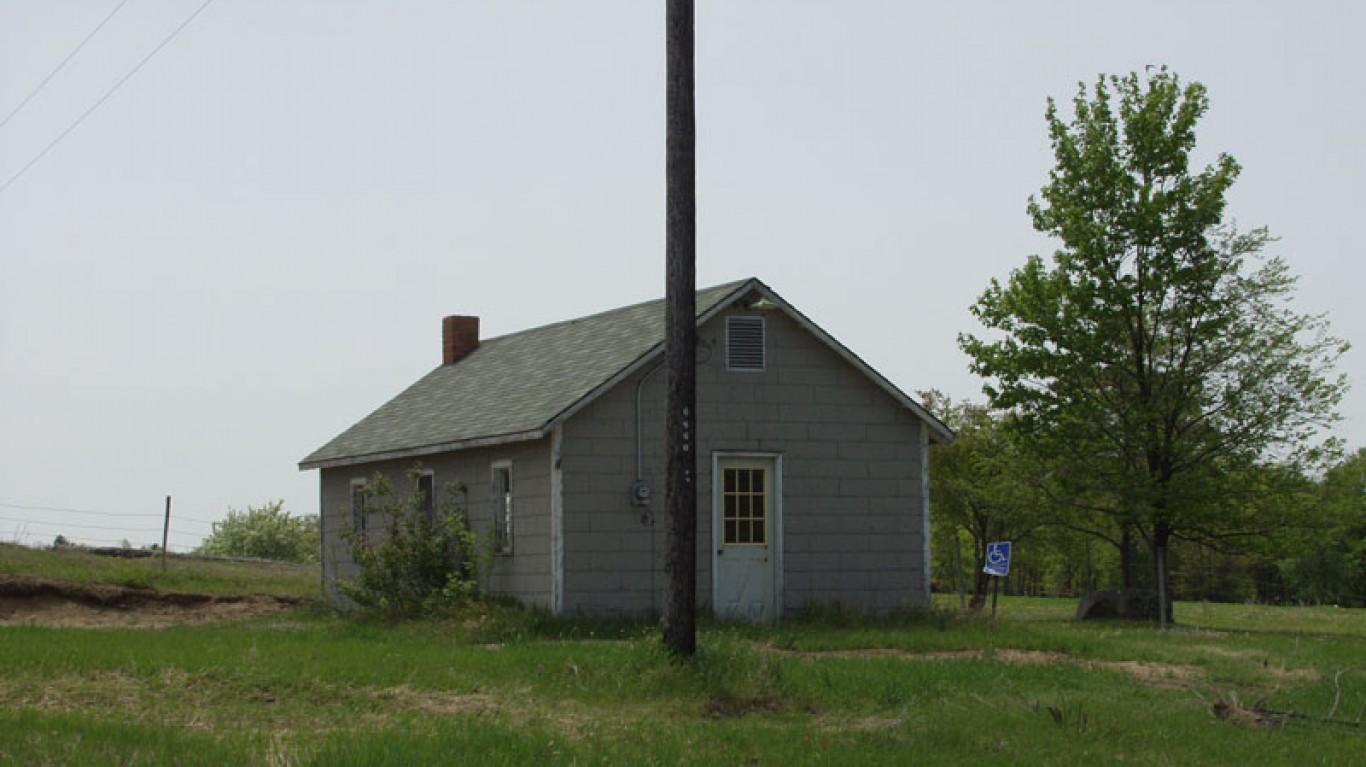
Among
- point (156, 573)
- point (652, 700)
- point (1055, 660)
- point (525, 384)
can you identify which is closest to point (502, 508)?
point (525, 384)

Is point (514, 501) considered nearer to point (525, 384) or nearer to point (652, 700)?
point (525, 384)

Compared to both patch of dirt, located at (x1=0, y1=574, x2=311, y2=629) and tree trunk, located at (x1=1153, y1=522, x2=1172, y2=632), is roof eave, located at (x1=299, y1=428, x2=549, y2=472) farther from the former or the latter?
tree trunk, located at (x1=1153, y1=522, x2=1172, y2=632)

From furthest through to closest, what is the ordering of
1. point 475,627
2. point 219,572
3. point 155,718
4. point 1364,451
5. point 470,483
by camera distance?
point 1364,451 < point 219,572 < point 470,483 < point 475,627 < point 155,718

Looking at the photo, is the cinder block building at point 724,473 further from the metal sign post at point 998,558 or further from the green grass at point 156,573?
the green grass at point 156,573

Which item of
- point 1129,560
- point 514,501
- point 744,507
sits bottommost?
point 1129,560

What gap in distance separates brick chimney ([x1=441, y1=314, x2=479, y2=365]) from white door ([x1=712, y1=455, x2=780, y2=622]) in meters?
10.5

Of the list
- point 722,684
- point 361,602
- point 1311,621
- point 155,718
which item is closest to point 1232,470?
point 1311,621

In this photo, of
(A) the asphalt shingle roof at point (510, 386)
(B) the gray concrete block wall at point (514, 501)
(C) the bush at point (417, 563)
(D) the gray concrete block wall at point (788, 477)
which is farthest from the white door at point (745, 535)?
(C) the bush at point (417, 563)

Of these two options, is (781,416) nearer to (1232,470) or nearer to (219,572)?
(1232,470)

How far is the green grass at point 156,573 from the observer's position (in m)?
31.8

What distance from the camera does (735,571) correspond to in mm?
23656

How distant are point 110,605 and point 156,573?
258 inches

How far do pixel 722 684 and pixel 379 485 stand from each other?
40.3ft

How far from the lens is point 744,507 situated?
23.9m
